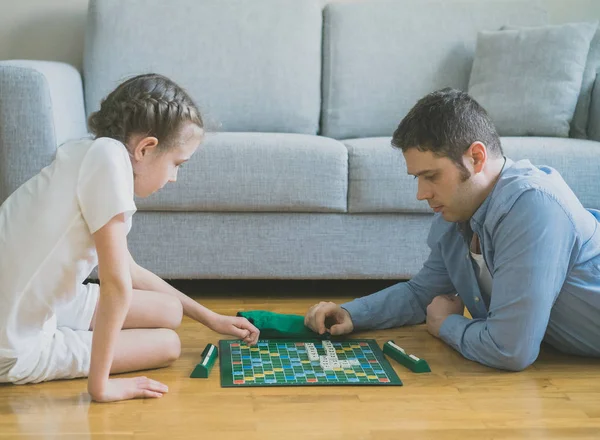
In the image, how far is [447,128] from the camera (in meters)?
Result: 1.87

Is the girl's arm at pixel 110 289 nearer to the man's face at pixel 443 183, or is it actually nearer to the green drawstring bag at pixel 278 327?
the green drawstring bag at pixel 278 327

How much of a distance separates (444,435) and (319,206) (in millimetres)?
1106

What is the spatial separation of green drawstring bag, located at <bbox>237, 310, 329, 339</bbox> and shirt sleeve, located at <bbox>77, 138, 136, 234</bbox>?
591 millimetres

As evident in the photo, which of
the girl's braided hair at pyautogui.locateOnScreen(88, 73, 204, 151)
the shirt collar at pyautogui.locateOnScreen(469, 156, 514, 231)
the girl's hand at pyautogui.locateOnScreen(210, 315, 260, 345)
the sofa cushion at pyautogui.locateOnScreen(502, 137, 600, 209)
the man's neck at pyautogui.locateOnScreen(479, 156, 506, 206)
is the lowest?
the girl's hand at pyautogui.locateOnScreen(210, 315, 260, 345)

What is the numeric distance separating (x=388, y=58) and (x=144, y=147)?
→ 1.73 m

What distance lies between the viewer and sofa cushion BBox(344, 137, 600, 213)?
258 cm

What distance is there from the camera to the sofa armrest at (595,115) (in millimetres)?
3047

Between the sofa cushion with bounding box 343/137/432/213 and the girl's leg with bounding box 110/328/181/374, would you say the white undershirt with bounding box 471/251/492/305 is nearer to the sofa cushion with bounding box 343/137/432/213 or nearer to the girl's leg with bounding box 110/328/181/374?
the sofa cushion with bounding box 343/137/432/213

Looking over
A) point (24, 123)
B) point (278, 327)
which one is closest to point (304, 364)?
point (278, 327)

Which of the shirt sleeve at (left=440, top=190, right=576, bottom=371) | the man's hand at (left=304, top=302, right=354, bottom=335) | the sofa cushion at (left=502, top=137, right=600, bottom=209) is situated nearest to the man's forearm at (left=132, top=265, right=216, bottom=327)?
the man's hand at (left=304, top=302, right=354, bottom=335)

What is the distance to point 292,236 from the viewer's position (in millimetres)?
2596

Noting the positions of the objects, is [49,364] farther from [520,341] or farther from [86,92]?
[86,92]

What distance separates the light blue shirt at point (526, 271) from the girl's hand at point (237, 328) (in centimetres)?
47

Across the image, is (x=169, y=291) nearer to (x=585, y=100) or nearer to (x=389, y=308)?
(x=389, y=308)
